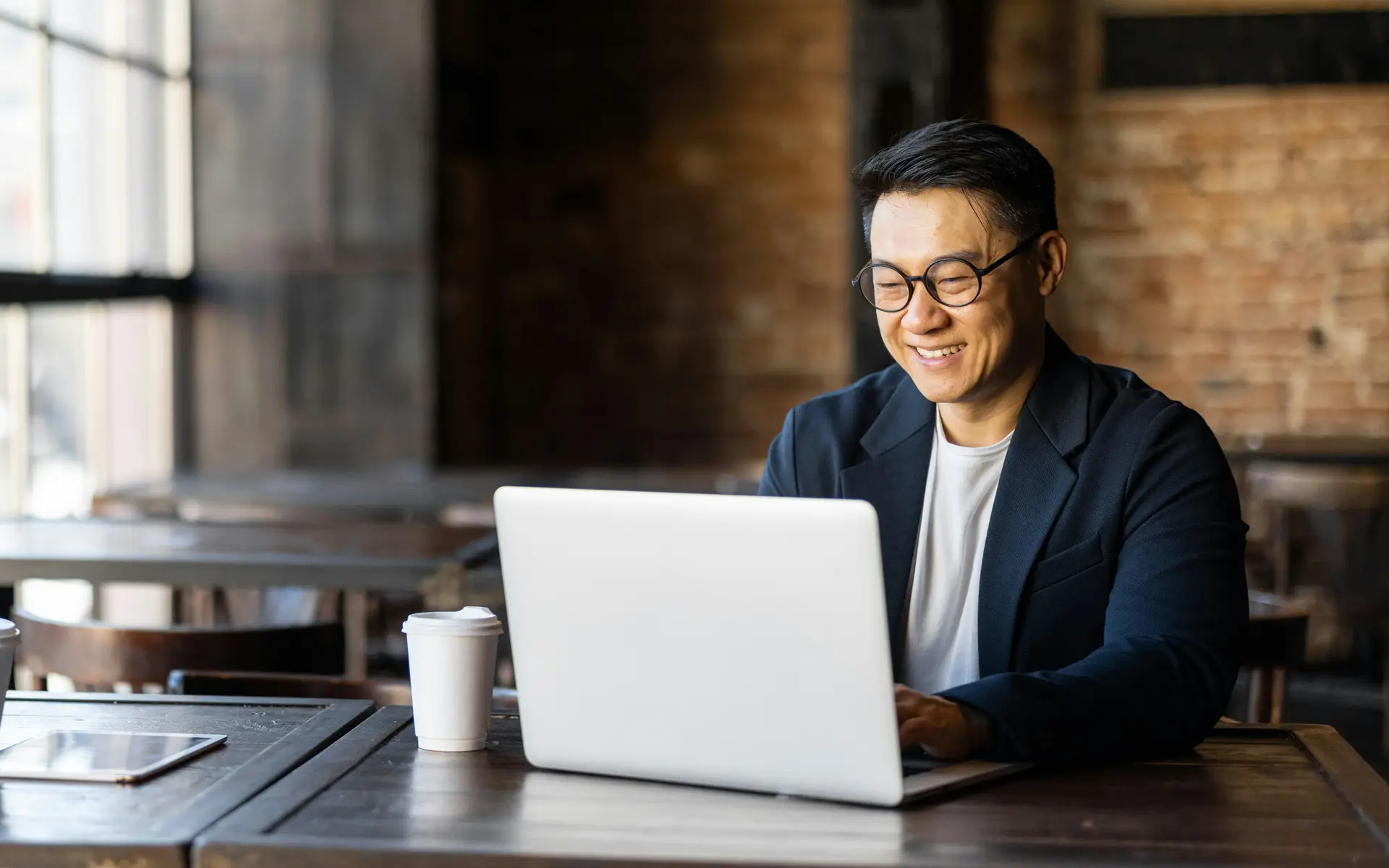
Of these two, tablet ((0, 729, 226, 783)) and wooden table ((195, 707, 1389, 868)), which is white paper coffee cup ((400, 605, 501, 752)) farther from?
tablet ((0, 729, 226, 783))

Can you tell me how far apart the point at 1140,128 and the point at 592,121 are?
95.1 inches

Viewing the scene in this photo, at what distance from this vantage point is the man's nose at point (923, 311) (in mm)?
1976

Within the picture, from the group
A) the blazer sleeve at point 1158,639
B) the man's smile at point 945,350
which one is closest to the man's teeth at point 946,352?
the man's smile at point 945,350

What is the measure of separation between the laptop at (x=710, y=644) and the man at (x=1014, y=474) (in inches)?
13.5

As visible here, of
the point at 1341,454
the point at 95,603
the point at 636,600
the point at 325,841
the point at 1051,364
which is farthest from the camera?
the point at 1341,454

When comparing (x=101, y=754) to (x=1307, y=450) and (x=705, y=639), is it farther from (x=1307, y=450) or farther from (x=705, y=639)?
(x=1307, y=450)

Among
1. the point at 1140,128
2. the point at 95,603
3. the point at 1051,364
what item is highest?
the point at 1140,128

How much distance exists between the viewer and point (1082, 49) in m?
7.54

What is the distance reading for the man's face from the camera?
6.48 ft

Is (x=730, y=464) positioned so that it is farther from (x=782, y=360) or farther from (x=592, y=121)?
(x=592, y=121)

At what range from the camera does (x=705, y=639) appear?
5.03ft

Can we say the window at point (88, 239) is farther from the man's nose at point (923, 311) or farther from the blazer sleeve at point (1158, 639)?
the blazer sleeve at point (1158, 639)

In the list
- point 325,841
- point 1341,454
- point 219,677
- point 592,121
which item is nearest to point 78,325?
point 592,121

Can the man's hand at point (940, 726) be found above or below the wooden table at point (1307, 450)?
above
